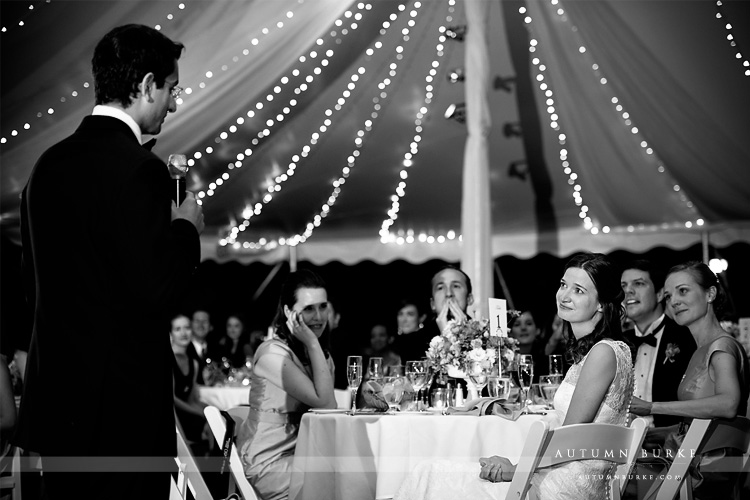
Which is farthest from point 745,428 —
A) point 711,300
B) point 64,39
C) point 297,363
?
point 64,39

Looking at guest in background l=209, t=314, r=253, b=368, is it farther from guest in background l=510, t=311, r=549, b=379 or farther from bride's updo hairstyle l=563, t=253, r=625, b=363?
bride's updo hairstyle l=563, t=253, r=625, b=363

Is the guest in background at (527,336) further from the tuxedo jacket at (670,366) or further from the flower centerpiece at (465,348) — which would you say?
the flower centerpiece at (465,348)

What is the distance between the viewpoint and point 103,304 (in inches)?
70.2

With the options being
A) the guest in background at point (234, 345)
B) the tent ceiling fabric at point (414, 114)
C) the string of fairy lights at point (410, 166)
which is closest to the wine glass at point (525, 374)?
the tent ceiling fabric at point (414, 114)

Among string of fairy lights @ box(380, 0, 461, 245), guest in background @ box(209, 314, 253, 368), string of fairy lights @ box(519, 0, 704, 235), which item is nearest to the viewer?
string of fairy lights @ box(519, 0, 704, 235)

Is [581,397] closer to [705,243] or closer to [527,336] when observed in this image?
[527,336]

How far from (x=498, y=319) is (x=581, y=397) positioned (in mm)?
1356

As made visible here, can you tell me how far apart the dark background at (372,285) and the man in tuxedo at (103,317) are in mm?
9742

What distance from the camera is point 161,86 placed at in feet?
6.39

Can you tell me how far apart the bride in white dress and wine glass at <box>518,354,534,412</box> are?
0.54 meters

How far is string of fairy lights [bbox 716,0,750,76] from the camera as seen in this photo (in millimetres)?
5685

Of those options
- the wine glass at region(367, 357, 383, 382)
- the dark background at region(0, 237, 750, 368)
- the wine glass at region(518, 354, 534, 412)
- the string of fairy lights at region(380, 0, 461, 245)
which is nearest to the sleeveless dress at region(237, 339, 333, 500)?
the wine glass at region(367, 357, 383, 382)

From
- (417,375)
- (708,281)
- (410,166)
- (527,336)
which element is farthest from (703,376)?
(410,166)

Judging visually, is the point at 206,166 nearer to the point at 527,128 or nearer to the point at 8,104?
the point at 8,104
